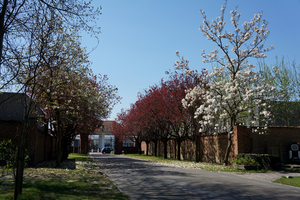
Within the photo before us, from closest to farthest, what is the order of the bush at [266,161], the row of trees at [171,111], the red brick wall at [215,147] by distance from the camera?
1. the bush at [266,161]
2. the red brick wall at [215,147]
3. the row of trees at [171,111]

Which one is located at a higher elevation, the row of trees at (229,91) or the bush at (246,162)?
the row of trees at (229,91)

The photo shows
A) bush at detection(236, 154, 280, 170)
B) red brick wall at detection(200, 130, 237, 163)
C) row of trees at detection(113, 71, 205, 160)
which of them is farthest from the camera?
row of trees at detection(113, 71, 205, 160)

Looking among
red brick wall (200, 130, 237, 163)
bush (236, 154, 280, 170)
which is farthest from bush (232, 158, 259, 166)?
red brick wall (200, 130, 237, 163)

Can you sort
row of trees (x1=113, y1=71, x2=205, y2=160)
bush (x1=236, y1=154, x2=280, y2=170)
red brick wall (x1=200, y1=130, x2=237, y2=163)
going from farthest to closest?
row of trees (x1=113, y1=71, x2=205, y2=160) → red brick wall (x1=200, y1=130, x2=237, y2=163) → bush (x1=236, y1=154, x2=280, y2=170)

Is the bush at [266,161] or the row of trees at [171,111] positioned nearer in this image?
the bush at [266,161]

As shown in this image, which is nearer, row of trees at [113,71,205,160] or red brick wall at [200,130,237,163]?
red brick wall at [200,130,237,163]

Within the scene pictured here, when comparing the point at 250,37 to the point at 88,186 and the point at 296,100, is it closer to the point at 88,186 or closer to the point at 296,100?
the point at 296,100

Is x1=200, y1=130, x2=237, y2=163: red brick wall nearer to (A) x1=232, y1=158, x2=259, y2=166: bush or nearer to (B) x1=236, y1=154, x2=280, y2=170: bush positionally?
(A) x1=232, y1=158, x2=259, y2=166: bush

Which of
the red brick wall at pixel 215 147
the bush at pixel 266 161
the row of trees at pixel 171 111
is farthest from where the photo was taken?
the row of trees at pixel 171 111

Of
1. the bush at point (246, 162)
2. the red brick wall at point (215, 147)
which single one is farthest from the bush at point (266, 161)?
the red brick wall at point (215, 147)

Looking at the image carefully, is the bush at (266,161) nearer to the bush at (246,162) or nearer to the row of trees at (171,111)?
the bush at (246,162)

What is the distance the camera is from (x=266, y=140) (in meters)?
19.9

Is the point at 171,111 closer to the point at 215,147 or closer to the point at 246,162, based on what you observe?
the point at 215,147

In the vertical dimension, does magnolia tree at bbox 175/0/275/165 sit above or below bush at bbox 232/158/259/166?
above
